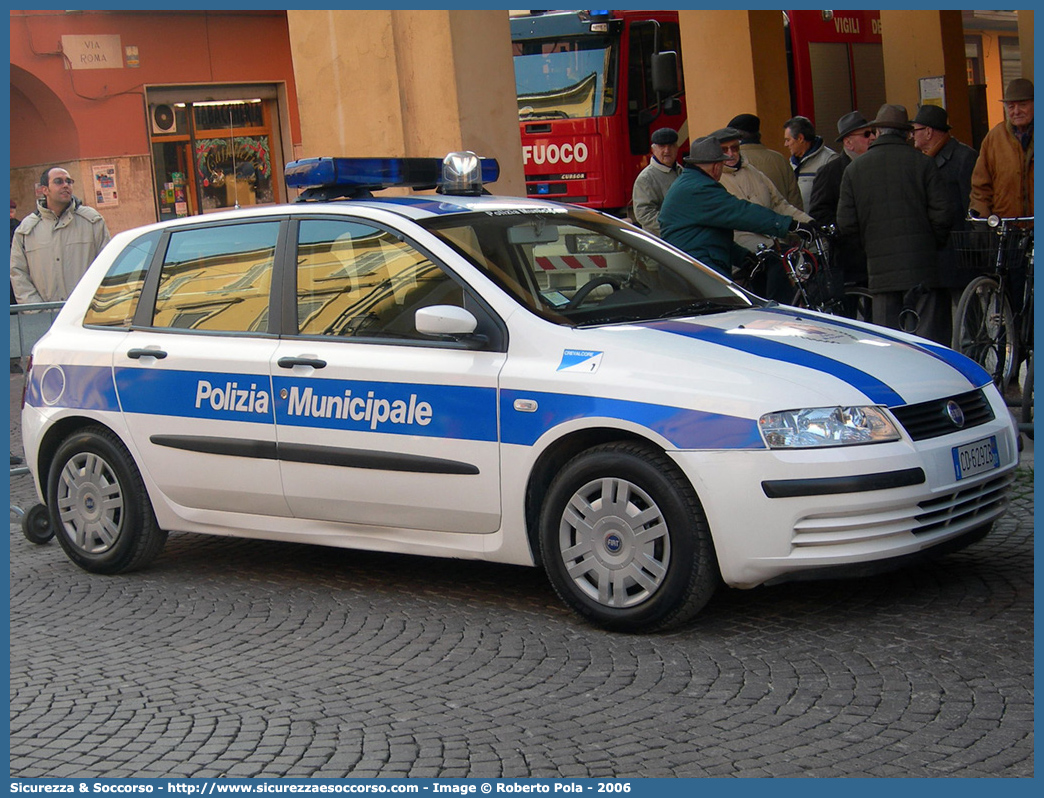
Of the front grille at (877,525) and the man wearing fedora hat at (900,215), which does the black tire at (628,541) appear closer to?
the front grille at (877,525)

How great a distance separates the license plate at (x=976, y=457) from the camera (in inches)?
207

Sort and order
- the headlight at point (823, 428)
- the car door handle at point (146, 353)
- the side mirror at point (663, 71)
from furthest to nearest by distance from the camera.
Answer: the side mirror at point (663, 71)
the car door handle at point (146, 353)
the headlight at point (823, 428)

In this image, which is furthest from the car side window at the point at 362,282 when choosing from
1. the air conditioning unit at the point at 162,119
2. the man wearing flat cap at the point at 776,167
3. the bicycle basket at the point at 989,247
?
the air conditioning unit at the point at 162,119

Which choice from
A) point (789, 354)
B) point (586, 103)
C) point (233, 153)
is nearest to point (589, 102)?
point (586, 103)

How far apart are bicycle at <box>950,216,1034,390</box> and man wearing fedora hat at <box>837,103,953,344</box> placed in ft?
0.69

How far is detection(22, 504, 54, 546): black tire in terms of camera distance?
767cm

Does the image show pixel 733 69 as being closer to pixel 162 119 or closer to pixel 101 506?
pixel 162 119

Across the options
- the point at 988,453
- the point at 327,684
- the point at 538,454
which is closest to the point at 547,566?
the point at 538,454

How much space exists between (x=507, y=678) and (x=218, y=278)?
2540 mm

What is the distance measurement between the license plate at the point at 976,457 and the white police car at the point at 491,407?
0.01 m

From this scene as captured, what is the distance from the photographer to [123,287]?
6895 millimetres

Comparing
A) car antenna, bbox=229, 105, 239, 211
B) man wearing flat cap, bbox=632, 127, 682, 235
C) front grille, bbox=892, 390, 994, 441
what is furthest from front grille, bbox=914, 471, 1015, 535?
car antenna, bbox=229, 105, 239, 211

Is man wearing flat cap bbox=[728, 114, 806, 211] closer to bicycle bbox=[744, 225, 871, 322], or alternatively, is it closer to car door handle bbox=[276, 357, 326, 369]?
bicycle bbox=[744, 225, 871, 322]

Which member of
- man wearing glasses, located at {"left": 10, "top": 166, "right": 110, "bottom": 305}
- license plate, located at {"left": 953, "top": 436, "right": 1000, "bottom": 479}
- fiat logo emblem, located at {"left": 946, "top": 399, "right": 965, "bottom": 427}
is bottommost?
license plate, located at {"left": 953, "top": 436, "right": 1000, "bottom": 479}
